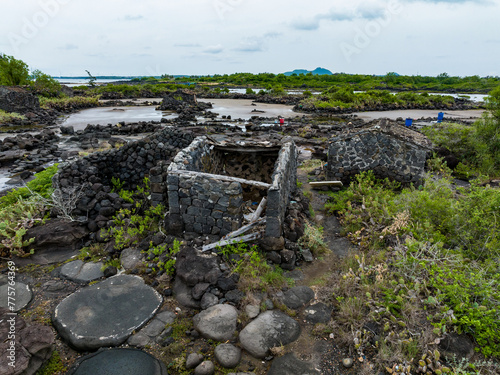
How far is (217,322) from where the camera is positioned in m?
4.82

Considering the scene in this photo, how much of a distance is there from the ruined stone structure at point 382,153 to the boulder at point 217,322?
24.0 feet

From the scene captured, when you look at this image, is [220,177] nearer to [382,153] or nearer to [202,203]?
[202,203]

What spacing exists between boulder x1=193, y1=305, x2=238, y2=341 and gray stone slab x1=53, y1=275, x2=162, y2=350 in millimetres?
883

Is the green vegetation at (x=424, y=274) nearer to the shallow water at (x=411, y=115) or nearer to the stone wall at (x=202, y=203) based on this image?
the stone wall at (x=202, y=203)

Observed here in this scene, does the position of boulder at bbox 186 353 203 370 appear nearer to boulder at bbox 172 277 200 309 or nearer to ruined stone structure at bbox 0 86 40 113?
boulder at bbox 172 277 200 309

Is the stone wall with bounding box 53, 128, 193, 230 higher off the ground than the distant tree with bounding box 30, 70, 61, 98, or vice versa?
the distant tree with bounding box 30, 70, 61, 98

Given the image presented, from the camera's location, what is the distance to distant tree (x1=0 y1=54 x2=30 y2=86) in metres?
34.7

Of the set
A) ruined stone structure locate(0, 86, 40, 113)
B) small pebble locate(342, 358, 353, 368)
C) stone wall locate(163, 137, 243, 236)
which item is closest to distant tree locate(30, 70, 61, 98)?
ruined stone structure locate(0, 86, 40, 113)

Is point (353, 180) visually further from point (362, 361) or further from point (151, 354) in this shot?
point (151, 354)

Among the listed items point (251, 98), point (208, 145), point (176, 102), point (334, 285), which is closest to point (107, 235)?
point (208, 145)

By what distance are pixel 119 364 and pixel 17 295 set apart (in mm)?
2798

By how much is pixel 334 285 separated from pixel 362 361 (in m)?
1.53

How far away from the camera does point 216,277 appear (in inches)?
219

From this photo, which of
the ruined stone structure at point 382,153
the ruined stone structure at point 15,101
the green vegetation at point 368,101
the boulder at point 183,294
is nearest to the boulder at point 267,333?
the boulder at point 183,294
